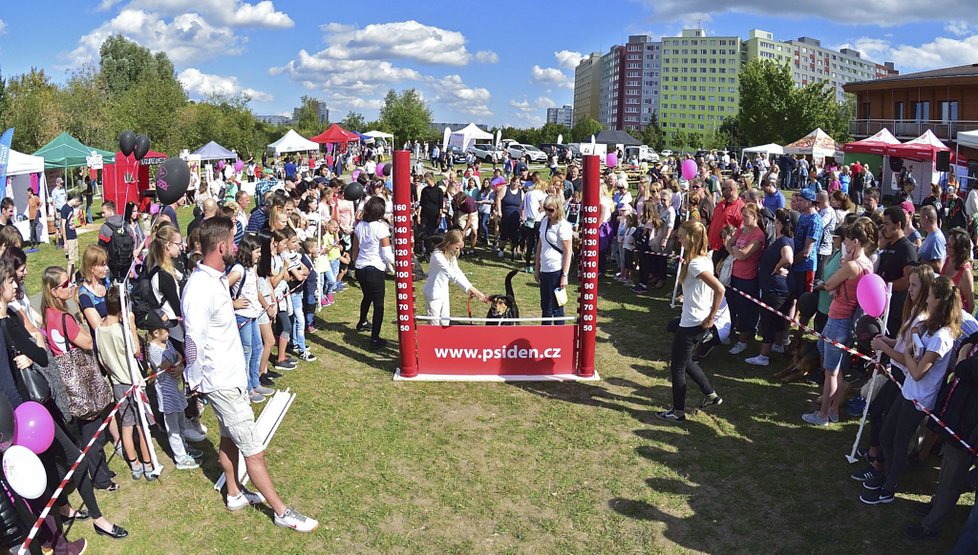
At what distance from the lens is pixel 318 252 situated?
32.5ft

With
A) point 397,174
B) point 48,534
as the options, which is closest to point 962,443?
point 397,174

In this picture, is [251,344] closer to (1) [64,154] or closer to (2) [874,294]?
(2) [874,294]

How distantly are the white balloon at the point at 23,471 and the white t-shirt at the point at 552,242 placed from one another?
5.82 meters

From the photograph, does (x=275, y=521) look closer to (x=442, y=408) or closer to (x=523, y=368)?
(x=442, y=408)

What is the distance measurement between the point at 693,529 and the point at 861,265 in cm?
306

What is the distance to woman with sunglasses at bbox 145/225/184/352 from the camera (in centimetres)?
596

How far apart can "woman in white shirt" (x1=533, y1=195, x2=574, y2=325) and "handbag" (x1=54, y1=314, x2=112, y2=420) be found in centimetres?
483

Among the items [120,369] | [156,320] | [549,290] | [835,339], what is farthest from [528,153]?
[120,369]

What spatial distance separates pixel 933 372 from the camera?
4832 millimetres

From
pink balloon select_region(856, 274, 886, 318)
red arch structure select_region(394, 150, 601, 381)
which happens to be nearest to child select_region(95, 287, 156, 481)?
red arch structure select_region(394, 150, 601, 381)

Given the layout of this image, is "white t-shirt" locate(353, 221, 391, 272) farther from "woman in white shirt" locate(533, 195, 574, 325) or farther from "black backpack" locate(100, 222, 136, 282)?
"black backpack" locate(100, 222, 136, 282)

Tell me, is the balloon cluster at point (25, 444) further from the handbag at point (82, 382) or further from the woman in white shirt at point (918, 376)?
the woman in white shirt at point (918, 376)

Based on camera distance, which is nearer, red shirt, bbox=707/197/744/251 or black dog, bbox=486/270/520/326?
black dog, bbox=486/270/520/326

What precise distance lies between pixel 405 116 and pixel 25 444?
65606 mm
